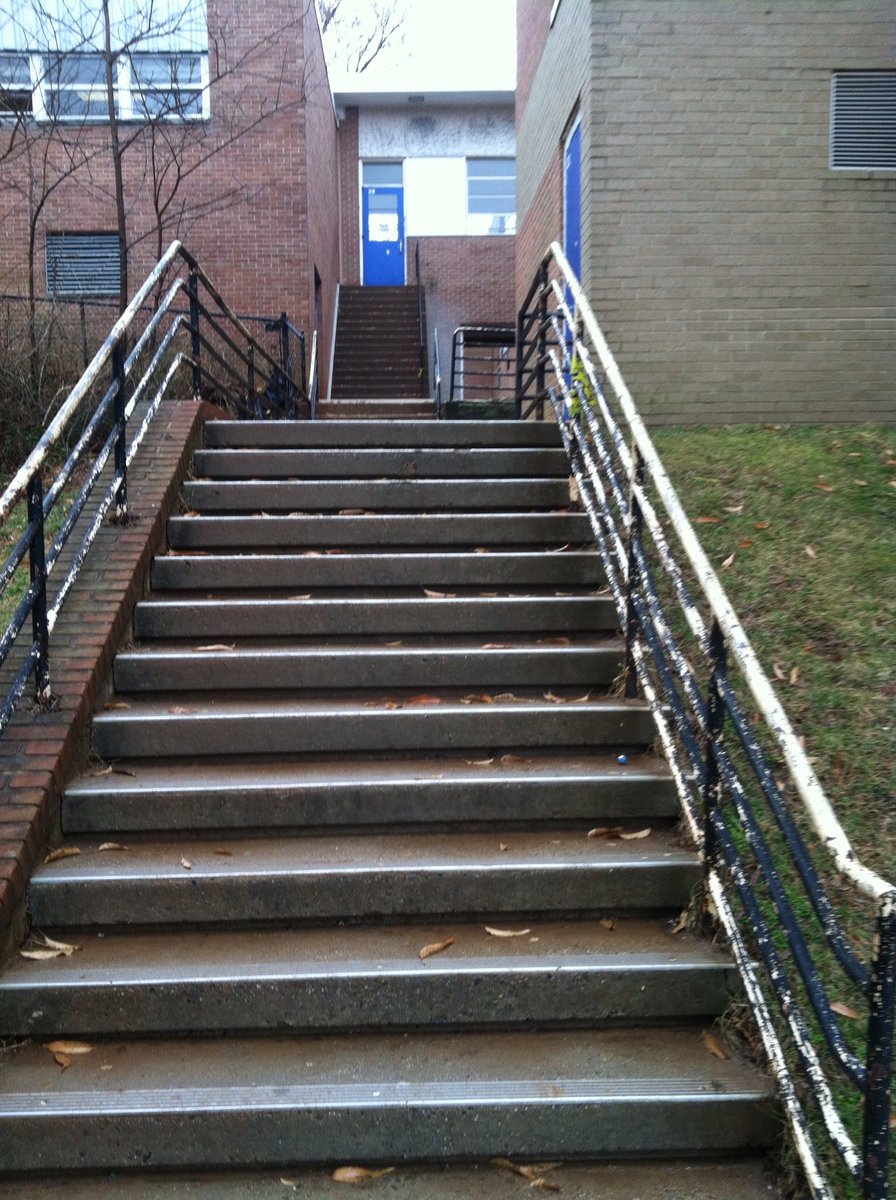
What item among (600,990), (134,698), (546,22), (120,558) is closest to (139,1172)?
(600,990)

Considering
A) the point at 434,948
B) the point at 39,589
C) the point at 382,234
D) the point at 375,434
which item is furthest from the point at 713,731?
the point at 382,234

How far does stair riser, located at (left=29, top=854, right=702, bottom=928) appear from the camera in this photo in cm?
312

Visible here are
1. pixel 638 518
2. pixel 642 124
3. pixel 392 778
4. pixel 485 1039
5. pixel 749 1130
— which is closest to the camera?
pixel 749 1130

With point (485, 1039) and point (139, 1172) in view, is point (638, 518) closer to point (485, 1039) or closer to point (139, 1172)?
point (485, 1039)

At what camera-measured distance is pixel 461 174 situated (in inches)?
819

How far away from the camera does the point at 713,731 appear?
300 centimetres

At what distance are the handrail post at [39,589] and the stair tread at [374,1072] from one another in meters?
1.27

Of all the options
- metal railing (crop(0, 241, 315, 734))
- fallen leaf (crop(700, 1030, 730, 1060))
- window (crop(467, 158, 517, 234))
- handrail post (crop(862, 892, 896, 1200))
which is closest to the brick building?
metal railing (crop(0, 241, 315, 734))

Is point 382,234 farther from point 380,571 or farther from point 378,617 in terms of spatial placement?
point 378,617

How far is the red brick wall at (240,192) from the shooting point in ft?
42.7

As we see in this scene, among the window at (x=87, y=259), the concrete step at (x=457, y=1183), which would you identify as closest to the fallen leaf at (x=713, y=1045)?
the concrete step at (x=457, y=1183)

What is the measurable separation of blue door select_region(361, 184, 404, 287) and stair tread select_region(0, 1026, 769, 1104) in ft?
63.9

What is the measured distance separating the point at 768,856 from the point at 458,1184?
1.12m

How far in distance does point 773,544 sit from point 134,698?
10.0 feet
